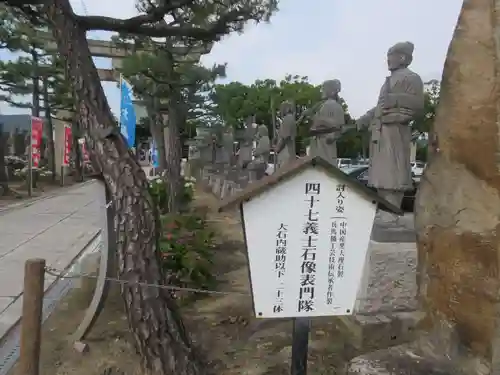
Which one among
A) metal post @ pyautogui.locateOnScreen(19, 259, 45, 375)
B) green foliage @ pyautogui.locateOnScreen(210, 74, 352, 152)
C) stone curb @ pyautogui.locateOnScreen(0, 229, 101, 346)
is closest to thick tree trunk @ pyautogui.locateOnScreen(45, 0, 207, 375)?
metal post @ pyautogui.locateOnScreen(19, 259, 45, 375)

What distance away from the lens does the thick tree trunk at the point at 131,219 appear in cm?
331

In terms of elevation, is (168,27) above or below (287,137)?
above

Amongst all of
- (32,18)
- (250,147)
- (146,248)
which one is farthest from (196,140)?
(146,248)

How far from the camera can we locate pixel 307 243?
2.16 metres

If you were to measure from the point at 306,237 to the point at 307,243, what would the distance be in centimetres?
3

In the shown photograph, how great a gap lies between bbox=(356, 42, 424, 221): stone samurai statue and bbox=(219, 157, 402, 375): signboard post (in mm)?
2288

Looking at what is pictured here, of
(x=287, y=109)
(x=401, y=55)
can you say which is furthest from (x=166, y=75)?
(x=401, y=55)

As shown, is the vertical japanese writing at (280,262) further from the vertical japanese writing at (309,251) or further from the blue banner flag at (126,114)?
the blue banner flag at (126,114)

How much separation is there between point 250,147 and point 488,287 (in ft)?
48.9

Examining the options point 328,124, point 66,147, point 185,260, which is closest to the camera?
point 185,260

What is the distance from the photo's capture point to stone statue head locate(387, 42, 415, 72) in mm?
4441

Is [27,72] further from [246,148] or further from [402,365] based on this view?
[402,365]

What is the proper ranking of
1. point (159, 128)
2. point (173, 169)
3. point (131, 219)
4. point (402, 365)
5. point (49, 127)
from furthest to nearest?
1. point (49, 127)
2. point (159, 128)
3. point (173, 169)
4. point (131, 219)
5. point (402, 365)

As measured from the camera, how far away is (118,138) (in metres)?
3.62
